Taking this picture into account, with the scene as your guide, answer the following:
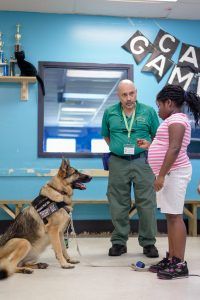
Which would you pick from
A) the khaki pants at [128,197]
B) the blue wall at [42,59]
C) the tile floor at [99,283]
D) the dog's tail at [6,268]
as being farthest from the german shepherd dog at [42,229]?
the blue wall at [42,59]

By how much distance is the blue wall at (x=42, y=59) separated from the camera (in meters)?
4.77

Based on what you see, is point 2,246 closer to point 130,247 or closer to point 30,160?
point 130,247

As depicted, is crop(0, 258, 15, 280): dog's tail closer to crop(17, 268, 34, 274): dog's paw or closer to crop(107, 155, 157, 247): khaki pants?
crop(17, 268, 34, 274): dog's paw

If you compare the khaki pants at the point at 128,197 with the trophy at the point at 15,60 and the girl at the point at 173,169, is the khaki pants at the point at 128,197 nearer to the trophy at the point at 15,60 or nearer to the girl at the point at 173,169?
the girl at the point at 173,169

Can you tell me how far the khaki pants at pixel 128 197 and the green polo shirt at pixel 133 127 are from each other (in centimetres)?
14

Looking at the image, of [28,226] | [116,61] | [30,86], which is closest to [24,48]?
[30,86]

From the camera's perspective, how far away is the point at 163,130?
2799mm

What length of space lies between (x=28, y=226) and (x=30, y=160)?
1827 mm

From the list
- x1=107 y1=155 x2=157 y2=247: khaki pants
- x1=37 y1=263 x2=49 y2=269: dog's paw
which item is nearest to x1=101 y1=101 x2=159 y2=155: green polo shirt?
x1=107 y1=155 x2=157 y2=247: khaki pants

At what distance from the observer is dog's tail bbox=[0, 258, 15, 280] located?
2.71 m

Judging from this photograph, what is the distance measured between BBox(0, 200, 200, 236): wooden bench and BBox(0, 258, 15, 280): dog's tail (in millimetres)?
1746

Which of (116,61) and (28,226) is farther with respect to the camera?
(116,61)

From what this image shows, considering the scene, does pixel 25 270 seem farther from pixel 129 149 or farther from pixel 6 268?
pixel 129 149

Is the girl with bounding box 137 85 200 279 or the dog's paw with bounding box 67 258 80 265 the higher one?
the girl with bounding box 137 85 200 279
